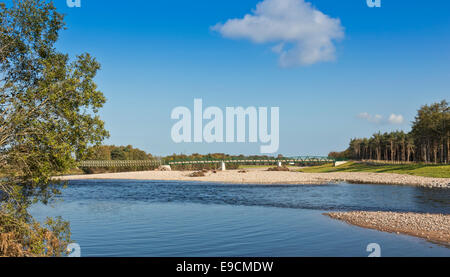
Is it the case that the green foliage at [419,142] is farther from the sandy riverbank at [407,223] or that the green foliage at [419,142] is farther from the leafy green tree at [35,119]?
the leafy green tree at [35,119]

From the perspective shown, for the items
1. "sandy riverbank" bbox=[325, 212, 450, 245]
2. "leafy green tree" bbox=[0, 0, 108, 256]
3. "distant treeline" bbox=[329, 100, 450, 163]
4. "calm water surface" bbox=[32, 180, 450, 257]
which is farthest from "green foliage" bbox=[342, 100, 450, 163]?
"leafy green tree" bbox=[0, 0, 108, 256]

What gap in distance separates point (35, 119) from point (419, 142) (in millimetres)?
129445

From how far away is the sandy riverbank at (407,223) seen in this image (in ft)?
70.7

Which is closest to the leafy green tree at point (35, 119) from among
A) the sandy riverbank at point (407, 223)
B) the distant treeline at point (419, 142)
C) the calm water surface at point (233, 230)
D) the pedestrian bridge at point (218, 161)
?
the calm water surface at point (233, 230)

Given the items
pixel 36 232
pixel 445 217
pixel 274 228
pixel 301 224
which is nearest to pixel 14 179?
pixel 36 232

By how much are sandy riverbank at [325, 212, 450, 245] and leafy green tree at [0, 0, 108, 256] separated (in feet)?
62.7

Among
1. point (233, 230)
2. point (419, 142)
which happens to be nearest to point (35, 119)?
point (233, 230)

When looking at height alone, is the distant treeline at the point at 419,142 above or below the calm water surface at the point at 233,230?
above

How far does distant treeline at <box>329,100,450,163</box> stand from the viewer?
93.4m

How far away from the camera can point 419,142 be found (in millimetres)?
120938

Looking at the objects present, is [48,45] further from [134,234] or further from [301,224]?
[301,224]

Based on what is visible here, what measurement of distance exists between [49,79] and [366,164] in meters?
119

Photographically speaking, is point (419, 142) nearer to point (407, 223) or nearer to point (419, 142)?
point (419, 142)

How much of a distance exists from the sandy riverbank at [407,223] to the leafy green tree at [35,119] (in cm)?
1912
